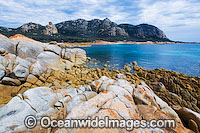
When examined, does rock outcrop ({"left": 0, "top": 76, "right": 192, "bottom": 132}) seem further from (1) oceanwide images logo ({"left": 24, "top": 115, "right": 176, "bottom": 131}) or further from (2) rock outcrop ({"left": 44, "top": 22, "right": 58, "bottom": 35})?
(2) rock outcrop ({"left": 44, "top": 22, "right": 58, "bottom": 35})

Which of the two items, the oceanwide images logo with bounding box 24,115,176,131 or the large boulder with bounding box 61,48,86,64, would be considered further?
the large boulder with bounding box 61,48,86,64

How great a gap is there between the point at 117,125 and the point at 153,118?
9.28ft

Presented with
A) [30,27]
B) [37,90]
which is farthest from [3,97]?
[30,27]

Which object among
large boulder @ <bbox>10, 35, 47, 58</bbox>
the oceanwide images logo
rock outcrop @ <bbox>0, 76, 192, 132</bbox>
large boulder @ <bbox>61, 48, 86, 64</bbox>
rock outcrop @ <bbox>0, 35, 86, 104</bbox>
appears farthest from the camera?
large boulder @ <bbox>61, 48, 86, 64</bbox>

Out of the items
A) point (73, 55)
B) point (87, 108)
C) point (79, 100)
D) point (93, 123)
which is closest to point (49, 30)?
point (73, 55)

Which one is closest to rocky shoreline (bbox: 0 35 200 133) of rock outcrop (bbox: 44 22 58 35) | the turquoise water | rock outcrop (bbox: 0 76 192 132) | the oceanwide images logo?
rock outcrop (bbox: 0 76 192 132)

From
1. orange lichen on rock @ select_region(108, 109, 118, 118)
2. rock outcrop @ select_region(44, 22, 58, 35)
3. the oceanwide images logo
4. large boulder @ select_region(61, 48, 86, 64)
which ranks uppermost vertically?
rock outcrop @ select_region(44, 22, 58, 35)

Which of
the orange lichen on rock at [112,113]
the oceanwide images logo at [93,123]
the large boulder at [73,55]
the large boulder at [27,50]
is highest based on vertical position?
the large boulder at [27,50]

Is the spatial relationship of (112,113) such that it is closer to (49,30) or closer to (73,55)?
(73,55)

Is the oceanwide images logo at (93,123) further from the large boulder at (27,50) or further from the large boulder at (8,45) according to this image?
the large boulder at (8,45)

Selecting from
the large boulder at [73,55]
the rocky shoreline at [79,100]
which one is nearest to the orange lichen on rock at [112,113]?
the rocky shoreline at [79,100]

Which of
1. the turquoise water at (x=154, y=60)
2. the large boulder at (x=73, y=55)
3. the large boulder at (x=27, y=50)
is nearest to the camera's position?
the large boulder at (x=27, y=50)

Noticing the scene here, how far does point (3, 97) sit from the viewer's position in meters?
9.16

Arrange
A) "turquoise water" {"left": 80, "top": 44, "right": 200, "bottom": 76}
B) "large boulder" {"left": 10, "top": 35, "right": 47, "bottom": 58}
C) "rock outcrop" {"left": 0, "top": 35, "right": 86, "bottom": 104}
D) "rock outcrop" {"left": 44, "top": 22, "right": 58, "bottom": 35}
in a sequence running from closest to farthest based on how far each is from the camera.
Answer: "rock outcrop" {"left": 0, "top": 35, "right": 86, "bottom": 104} < "large boulder" {"left": 10, "top": 35, "right": 47, "bottom": 58} < "turquoise water" {"left": 80, "top": 44, "right": 200, "bottom": 76} < "rock outcrop" {"left": 44, "top": 22, "right": 58, "bottom": 35}
